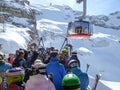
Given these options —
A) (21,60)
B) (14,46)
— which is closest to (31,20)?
(14,46)

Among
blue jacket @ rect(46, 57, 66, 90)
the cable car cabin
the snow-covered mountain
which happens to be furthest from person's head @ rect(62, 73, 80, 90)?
the snow-covered mountain

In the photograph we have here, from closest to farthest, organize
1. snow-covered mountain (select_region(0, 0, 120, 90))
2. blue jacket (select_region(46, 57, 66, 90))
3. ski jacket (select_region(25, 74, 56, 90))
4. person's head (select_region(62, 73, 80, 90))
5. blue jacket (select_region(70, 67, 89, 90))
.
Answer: person's head (select_region(62, 73, 80, 90))
ski jacket (select_region(25, 74, 56, 90))
blue jacket (select_region(46, 57, 66, 90))
blue jacket (select_region(70, 67, 89, 90))
snow-covered mountain (select_region(0, 0, 120, 90))

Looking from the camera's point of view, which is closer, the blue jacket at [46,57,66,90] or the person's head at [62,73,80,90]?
the person's head at [62,73,80,90]

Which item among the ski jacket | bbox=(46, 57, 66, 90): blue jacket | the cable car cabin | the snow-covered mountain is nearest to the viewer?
the ski jacket

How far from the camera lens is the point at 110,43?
128875mm

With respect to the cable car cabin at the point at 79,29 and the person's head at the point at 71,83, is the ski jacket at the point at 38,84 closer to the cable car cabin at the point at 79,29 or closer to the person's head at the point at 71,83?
the person's head at the point at 71,83

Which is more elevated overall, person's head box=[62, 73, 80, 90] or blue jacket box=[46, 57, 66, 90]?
person's head box=[62, 73, 80, 90]

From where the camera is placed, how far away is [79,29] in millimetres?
15469

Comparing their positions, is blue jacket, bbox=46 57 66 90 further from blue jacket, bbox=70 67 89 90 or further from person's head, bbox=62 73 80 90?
person's head, bbox=62 73 80 90

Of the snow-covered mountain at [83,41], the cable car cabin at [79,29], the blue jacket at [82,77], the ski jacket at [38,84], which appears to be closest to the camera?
the ski jacket at [38,84]

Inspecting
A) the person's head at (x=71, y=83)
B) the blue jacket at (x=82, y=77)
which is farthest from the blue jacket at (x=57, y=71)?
the person's head at (x=71, y=83)

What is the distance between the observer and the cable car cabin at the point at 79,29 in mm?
15425

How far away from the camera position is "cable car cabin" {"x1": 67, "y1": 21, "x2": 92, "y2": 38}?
50.6ft

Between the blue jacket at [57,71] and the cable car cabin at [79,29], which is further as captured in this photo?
the cable car cabin at [79,29]
